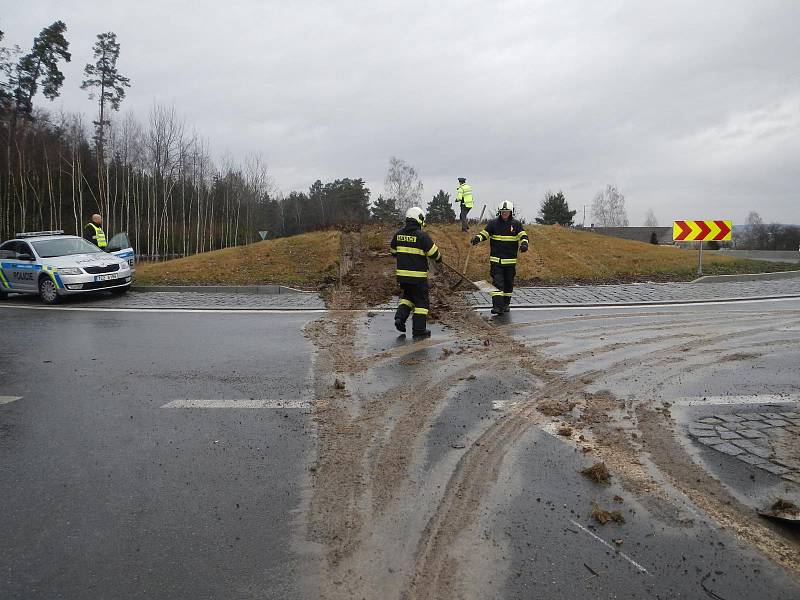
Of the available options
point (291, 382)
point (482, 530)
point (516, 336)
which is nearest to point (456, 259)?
point (516, 336)

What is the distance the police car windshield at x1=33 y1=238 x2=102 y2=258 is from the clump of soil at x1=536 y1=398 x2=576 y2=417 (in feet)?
43.1

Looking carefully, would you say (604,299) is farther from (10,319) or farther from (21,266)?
(21,266)

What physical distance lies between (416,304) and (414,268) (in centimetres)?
58

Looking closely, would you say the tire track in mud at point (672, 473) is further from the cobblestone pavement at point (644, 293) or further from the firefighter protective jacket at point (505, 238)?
the cobblestone pavement at point (644, 293)

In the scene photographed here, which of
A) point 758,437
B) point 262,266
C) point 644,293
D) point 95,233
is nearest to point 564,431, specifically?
point 758,437

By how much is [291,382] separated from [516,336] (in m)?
3.87

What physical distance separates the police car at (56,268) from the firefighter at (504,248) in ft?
29.8

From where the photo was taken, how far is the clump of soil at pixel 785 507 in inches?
133

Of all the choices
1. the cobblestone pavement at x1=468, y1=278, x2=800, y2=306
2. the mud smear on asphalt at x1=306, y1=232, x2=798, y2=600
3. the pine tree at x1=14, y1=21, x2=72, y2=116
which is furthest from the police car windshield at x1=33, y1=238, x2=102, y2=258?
the pine tree at x1=14, y1=21, x2=72, y2=116

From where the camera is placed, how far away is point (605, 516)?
3354 mm

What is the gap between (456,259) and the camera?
54.9 feet

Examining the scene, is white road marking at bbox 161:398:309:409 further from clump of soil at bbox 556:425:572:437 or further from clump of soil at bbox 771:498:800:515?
clump of soil at bbox 771:498:800:515

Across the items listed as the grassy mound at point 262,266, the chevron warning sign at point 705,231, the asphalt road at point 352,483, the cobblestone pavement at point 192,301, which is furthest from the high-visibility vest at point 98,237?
the chevron warning sign at point 705,231

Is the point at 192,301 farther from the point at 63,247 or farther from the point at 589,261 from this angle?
the point at 589,261
